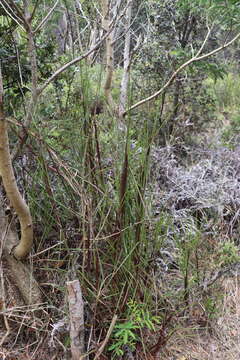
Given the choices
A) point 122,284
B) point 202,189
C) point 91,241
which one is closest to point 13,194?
point 91,241

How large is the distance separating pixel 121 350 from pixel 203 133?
260 centimetres

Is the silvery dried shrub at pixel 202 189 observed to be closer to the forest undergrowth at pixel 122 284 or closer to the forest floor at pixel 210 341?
the forest undergrowth at pixel 122 284

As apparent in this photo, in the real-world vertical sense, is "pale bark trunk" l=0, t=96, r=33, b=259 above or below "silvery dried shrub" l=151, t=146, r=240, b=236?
above

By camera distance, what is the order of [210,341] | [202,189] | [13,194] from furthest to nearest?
[202,189]
[210,341]
[13,194]

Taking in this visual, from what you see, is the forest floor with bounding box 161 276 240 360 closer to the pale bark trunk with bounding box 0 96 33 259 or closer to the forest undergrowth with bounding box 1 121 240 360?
the forest undergrowth with bounding box 1 121 240 360

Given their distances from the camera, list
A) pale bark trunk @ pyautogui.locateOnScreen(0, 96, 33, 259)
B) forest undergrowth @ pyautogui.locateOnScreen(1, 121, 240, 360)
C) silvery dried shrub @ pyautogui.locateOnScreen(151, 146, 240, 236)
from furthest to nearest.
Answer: silvery dried shrub @ pyautogui.locateOnScreen(151, 146, 240, 236), forest undergrowth @ pyautogui.locateOnScreen(1, 121, 240, 360), pale bark trunk @ pyautogui.locateOnScreen(0, 96, 33, 259)

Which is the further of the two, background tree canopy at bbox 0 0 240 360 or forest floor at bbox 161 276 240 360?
forest floor at bbox 161 276 240 360

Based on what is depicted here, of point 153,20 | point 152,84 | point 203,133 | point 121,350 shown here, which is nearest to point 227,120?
point 203,133

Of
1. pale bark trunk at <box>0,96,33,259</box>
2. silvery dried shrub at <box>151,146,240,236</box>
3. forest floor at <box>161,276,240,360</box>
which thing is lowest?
forest floor at <box>161,276,240,360</box>

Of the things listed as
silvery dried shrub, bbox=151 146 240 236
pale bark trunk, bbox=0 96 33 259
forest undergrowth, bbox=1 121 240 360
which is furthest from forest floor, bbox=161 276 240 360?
pale bark trunk, bbox=0 96 33 259

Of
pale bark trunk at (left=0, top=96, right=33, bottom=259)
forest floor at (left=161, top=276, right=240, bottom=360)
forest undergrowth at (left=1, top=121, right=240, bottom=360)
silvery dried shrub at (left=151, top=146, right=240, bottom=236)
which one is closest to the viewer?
pale bark trunk at (left=0, top=96, right=33, bottom=259)

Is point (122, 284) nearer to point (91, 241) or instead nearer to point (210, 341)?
point (91, 241)

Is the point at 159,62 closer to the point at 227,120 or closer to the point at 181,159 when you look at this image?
the point at 181,159

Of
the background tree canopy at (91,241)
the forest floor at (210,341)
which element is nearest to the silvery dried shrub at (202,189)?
the background tree canopy at (91,241)
